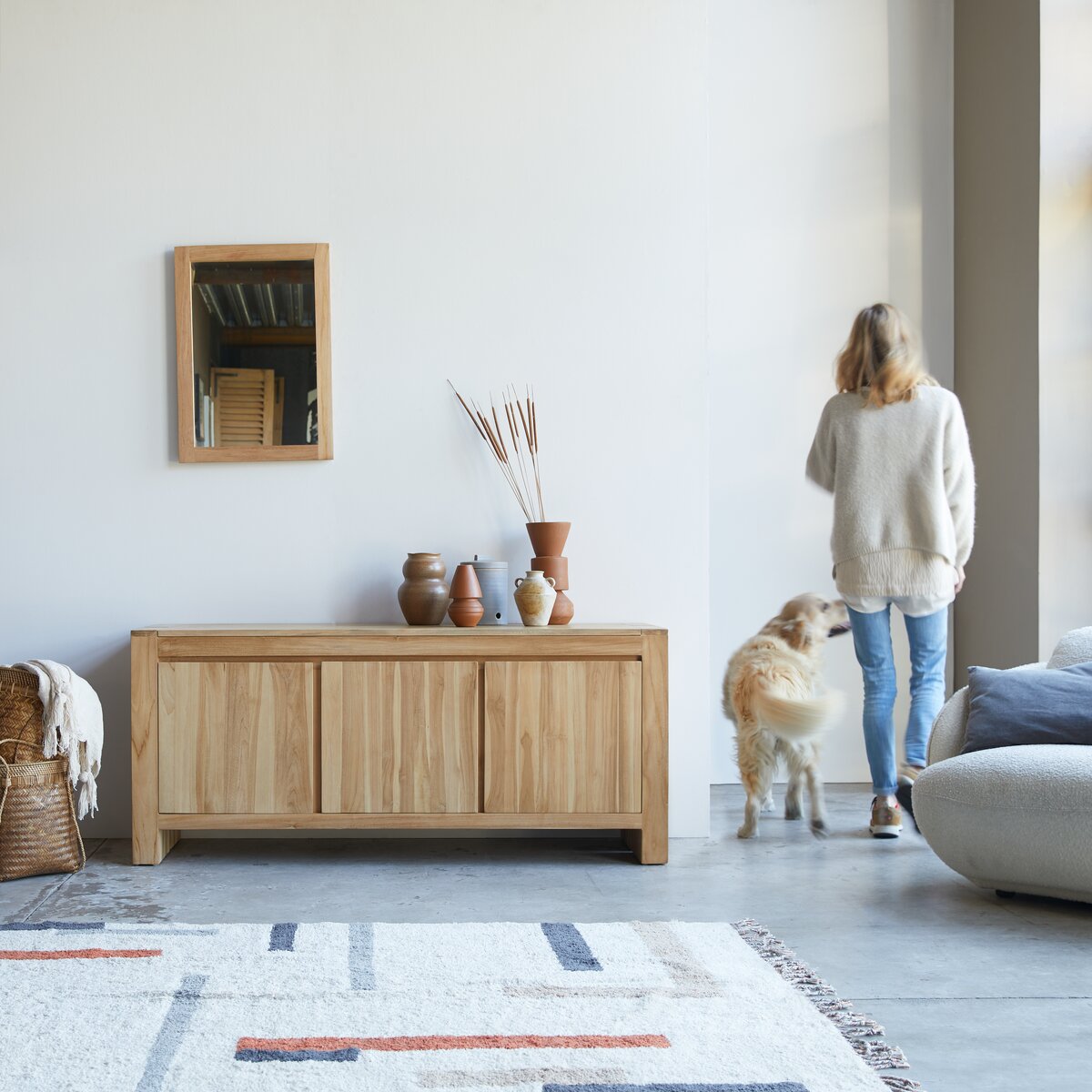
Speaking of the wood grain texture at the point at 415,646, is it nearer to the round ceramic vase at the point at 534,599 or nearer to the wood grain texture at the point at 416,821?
the round ceramic vase at the point at 534,599

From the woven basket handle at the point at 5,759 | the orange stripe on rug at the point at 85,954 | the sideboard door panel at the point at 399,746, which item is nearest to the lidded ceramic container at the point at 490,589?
the sideboard door panel at the point at 399,746

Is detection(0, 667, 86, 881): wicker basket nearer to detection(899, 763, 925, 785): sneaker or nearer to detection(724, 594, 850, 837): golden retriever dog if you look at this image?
detection(724, 594, 850, 837): golden retriever dog

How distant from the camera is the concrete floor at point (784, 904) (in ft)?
6.24

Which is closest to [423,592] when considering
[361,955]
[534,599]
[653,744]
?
[534,599]

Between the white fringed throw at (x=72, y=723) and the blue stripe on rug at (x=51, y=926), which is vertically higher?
the white fringed throw at (x=72, y=723)

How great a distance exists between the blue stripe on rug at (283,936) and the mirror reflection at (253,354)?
1.57m

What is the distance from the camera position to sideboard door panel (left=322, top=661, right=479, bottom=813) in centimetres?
316

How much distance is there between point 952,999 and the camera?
2.04m

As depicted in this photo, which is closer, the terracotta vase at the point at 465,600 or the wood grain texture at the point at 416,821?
the wood grain texture at the point at 416,821

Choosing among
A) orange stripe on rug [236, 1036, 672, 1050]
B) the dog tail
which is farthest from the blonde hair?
orange stripe on rug [236, 1036, 672, 1050]

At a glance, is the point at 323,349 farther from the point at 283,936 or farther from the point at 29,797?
the point at 283,936

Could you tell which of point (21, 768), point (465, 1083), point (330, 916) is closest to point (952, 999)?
point (465, 1083)

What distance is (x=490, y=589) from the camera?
3.43m

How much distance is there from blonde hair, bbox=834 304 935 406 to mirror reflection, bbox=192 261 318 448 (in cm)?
166
